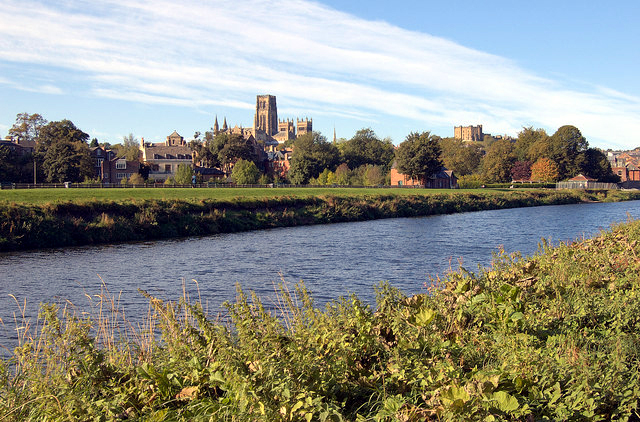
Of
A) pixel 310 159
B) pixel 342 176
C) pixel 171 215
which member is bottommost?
pixel 171 215

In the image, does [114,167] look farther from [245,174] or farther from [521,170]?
[521,170]

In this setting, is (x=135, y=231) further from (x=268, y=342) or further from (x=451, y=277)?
(x=268, y=342)

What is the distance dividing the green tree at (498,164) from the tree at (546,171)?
7494mm

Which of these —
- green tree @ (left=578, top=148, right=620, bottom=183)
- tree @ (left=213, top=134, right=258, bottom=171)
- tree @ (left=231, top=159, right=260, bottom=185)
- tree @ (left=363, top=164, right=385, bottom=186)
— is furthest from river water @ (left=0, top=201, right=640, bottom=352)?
green tree @ (left=578, top=148, right=620, bottom=183)

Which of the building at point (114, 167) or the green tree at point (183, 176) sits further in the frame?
the building at point (114, 167)

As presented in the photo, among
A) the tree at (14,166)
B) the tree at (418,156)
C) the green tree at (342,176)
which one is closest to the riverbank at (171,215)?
the tree at (418,156)

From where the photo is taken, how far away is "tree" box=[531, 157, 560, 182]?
113875 millimetres

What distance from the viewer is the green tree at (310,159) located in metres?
107

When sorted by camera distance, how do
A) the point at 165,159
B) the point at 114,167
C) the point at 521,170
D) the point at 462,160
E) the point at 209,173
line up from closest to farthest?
the point at 114,167
the point at 209,173
the point at 165,159
the point at 521,170
the point at 462,160

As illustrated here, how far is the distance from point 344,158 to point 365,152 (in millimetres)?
8058

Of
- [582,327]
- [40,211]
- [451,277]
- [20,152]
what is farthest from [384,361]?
[20,152]

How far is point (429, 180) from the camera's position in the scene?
346ft

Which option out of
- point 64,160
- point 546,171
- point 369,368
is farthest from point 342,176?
point 369,368

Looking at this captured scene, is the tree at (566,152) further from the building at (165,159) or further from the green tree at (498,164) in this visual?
the building at (165,159)
